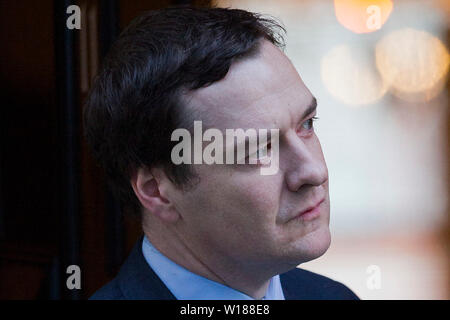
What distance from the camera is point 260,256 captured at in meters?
1.20

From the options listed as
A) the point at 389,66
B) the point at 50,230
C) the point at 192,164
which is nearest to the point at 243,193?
the point at 192,164

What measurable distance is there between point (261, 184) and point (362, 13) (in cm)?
102

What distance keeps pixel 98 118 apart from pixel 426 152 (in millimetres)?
1173

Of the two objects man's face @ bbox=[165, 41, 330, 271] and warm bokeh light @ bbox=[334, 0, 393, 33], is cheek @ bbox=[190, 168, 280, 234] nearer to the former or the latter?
man's face @ bbox=[165, 41, 330, 271]

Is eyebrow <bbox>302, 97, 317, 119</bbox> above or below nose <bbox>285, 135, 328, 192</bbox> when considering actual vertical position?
above

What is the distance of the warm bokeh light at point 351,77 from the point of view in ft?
6.29

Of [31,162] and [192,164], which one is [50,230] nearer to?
[31,162]

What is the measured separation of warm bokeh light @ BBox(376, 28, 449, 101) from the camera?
6.45 feet

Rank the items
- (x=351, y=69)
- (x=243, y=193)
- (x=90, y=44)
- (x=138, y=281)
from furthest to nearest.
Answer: (x=351, y=69)
(x=90, y=44)
(x=138, y=281)
(x=243, y=193)

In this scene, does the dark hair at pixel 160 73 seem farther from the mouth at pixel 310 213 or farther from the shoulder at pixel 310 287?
the shoulder at pixel 310 287

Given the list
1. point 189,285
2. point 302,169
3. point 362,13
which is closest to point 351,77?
point 362,13

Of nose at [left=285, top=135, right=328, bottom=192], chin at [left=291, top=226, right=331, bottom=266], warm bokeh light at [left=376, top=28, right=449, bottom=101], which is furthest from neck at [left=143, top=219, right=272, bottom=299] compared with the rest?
warm bokeh light at [left=376, top=28, right=449, bottom=101]

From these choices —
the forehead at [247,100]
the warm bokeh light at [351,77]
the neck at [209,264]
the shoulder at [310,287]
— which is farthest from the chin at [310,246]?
the warm bokeh light at [351,77]

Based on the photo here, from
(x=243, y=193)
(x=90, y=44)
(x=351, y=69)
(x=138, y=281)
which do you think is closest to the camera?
(x=243, y=193)
